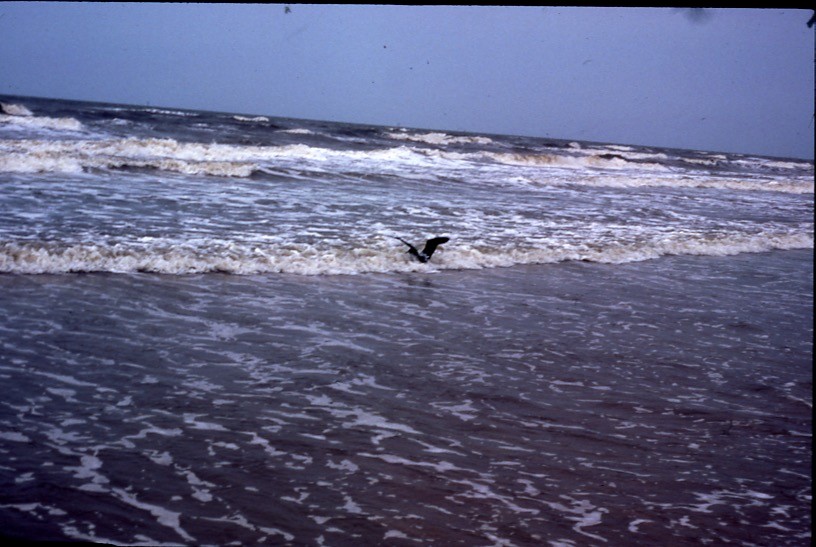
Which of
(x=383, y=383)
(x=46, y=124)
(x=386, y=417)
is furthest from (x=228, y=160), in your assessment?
(x=386, y=417)

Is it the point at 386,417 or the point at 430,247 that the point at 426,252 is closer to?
the point at 430,247

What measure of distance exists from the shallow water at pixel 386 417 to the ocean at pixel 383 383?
0.6 inches

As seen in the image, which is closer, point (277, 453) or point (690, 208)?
point (277, 453)

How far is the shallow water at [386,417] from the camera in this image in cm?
281

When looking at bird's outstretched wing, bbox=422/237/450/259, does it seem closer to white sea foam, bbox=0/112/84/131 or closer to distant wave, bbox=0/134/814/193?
distant wave, bbox=0/134/814/193

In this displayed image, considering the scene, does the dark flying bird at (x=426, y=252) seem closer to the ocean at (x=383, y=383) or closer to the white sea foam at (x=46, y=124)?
the ocean at (x=383, y=383)

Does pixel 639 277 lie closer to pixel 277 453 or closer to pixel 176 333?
pixel 176 333

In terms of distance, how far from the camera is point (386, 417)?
12.6 ft

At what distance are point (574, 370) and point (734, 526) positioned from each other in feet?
6.41

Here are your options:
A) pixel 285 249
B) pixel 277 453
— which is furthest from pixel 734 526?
pixel 285 249

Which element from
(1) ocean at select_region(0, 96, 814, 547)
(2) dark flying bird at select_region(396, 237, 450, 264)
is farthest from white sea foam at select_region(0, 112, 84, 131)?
(2) dark flying bird at select_region(396, 237, 450, 264)

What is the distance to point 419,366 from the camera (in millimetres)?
4723

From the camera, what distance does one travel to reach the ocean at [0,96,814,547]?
286cm

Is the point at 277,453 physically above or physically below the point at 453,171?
below
